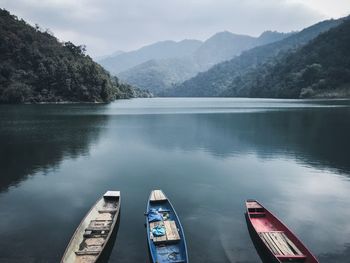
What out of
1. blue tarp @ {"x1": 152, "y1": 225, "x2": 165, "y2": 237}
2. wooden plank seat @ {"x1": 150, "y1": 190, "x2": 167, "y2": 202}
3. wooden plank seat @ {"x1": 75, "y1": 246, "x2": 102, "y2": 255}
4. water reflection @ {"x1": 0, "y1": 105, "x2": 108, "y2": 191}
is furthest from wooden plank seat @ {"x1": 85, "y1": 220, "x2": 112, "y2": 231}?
water reflection @ {"x1": 0, "y1": 105, "x2": 108, "y2": 191}

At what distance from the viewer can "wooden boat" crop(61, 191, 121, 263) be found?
19.7 metres

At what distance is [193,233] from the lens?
84.8 feet

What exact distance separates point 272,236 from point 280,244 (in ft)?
4.25

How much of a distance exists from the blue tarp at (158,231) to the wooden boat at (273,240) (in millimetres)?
6608

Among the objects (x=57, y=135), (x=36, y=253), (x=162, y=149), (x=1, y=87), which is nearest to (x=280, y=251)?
(x=36, y=253)

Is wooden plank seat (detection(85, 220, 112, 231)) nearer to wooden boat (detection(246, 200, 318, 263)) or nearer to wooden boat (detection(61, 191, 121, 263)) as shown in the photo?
wooden boat (detection(61, 191, 121, 263))

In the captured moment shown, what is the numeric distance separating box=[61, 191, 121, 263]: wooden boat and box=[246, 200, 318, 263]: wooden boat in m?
10.3

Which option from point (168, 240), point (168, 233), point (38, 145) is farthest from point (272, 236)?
point (38, 145)

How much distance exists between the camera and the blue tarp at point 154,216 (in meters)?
25.2

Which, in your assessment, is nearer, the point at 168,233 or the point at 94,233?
the point at 168,233

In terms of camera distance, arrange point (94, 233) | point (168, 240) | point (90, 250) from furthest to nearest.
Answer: point (94, 233) → point (168, 240) → point (90, 250)

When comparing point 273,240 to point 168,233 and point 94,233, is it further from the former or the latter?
point 94,233

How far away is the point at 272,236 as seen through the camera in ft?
75.8

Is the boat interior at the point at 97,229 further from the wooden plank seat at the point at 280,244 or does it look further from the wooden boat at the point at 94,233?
the wooden plank seat at the point at 280,244
